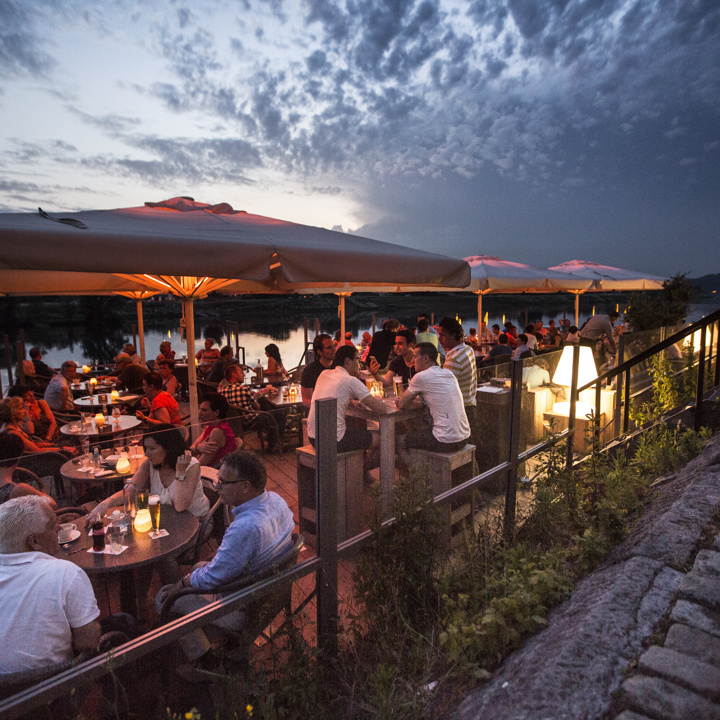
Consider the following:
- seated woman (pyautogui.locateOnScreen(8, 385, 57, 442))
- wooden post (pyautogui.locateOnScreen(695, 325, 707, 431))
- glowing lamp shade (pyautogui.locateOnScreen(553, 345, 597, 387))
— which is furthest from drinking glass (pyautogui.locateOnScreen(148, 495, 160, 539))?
wooden post (pyautogui.locateOnScreen(695, 325, 707, 431))

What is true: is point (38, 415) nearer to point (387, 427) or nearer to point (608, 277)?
point (387, 427)

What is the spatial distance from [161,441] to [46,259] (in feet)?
4.39

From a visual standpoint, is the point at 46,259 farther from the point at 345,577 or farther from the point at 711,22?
the point at 711,22

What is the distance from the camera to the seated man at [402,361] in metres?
6.45

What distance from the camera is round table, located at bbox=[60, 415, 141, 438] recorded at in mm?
5539

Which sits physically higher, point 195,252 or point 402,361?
point 195,252

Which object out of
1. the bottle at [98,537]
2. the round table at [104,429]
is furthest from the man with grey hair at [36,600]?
the round table at [104,429]

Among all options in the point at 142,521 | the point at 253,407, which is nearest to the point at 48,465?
the point at 142,521

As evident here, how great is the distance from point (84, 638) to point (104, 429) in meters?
4.10

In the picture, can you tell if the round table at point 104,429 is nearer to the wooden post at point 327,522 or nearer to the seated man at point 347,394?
the seated man at point 347,394

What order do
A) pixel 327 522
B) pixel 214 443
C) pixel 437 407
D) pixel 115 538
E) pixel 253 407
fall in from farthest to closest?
pixel 253 407 → pixel 437 407 → pixel 214 443 → pixel 115 538 → pixel 327 522

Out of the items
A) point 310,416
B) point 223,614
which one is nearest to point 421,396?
point 310,416

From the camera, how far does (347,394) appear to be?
404cm

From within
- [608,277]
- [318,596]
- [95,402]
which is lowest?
[318,596]
